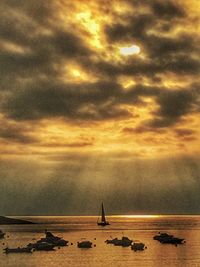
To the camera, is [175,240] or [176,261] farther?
[175,240]

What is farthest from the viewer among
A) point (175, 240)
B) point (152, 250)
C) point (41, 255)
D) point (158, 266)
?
point (175, 240)

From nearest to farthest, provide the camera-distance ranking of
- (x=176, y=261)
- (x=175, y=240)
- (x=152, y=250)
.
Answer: (x=176, y=261)
(x=152, y=250)
(x=175, y=240)

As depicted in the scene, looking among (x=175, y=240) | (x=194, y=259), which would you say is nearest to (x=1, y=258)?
(x=194, y=259)

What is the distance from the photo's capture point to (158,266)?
11175 cm

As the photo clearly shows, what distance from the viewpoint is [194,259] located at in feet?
417

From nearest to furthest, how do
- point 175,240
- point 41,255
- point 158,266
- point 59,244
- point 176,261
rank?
point 158,266, point 176,261, point 41,255, point 59,244, point 175,240

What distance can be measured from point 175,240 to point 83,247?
41.7 meters

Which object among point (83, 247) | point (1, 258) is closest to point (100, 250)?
point (83, 247)

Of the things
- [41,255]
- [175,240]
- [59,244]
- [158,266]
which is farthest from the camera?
[175,240]

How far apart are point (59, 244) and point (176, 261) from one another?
170 ft

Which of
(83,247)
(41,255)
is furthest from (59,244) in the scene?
(41,255)

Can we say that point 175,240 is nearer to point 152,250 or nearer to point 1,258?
point 152,250

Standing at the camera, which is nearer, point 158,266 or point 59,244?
point 158,266

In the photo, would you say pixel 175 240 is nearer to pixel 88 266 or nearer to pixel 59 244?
pixel 59 244
